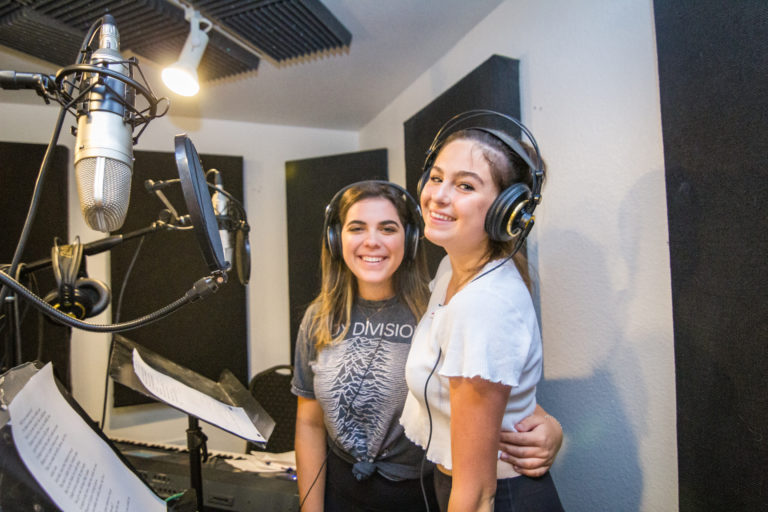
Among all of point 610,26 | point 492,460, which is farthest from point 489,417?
point 610,26

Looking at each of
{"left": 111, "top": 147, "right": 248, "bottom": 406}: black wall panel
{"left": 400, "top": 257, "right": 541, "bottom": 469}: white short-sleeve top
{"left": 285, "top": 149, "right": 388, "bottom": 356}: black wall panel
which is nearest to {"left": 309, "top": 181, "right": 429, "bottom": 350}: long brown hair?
{"left": 400, "top": 257, "right": 541, "bottom": 469}: white short-sleeve top

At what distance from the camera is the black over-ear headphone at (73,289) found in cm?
106

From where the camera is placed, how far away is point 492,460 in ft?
2.56

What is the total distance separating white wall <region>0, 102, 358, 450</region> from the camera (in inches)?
114

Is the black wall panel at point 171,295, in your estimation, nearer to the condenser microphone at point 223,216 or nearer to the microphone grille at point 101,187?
the condenser microphone at point 223,216

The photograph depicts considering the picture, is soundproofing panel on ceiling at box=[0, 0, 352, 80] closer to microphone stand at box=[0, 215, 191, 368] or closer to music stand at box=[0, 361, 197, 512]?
microphone stand at box=[0, 215, 191, 368]

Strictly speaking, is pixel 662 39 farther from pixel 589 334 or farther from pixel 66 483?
pixel 66 483

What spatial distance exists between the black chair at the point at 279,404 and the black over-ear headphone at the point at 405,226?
1291 mm

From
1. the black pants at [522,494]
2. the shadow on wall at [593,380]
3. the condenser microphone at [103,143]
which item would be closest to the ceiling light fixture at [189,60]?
the condenser microphone at [103,143]

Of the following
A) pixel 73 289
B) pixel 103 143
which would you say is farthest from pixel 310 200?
pixel 103 143

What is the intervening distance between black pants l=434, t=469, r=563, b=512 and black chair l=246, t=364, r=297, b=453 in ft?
5.34

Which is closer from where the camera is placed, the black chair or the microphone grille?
the microphone grille

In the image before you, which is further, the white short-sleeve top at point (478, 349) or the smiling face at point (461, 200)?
the smiling face at point (461, 200)

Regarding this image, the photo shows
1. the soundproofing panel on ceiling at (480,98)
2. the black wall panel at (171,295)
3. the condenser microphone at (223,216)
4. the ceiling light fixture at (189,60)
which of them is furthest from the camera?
the black wall panel at (171,295)
